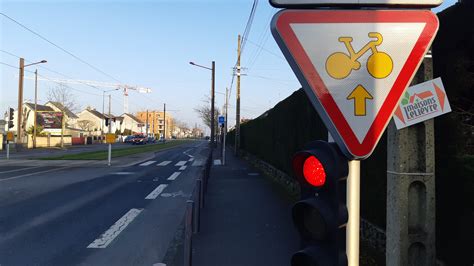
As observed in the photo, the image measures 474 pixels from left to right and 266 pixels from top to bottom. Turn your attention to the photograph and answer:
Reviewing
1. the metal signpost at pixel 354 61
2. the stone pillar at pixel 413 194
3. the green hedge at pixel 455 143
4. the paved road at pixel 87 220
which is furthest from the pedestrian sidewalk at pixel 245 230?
the metal signpost at pixel 354 61

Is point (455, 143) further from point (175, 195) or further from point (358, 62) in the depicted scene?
point (175, 195)

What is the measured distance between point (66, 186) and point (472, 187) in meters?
12.4

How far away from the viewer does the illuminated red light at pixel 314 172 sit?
172 centimetres

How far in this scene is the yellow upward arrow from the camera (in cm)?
170

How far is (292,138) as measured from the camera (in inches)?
460

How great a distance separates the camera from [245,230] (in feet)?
23.0

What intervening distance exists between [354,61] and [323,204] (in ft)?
2.19

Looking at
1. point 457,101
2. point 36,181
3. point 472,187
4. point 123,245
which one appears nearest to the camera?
point 472,187

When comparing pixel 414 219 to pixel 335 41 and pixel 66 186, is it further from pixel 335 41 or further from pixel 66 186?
pixel 66 186

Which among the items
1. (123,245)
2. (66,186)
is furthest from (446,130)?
(66,186)

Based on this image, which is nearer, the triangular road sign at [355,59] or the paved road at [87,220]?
the triangular road sign at [355,59]

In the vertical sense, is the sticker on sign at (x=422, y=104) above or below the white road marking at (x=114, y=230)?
above

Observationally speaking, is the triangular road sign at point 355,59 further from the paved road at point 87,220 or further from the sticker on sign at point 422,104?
the paved road at point 87,220

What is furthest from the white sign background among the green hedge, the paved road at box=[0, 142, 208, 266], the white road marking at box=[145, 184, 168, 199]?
the white road marking at box=[145, 184, 168, 199]
